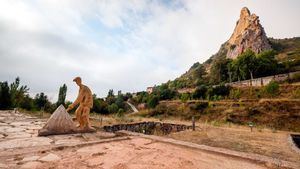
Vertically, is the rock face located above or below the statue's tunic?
above

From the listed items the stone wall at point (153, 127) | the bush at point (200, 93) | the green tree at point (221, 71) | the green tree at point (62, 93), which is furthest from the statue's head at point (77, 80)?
the green tree at point (221, 71)

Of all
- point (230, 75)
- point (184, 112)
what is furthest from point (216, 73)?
point (184, 112)

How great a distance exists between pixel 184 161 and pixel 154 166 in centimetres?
53

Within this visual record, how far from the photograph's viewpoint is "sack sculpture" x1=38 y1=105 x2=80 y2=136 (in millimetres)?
4270

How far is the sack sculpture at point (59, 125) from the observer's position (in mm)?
4270

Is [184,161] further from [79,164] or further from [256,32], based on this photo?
[256,32]

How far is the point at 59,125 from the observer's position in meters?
4.42

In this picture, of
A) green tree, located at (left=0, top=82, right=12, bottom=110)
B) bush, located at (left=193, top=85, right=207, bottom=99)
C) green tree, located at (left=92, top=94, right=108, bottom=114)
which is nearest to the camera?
green tree, located at (left=0, top=82, right=12, bottom=110)

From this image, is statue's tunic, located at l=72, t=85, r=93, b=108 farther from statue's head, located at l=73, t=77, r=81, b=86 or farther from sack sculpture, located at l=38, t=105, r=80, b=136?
sack sculpture, located at l=38, t=105, r=80, b=136

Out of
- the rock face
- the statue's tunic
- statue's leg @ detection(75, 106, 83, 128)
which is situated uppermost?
the rock face

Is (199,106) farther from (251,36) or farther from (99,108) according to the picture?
(251,36)

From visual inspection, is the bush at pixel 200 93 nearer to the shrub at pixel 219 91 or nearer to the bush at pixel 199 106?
the shrub at pixel 219 91

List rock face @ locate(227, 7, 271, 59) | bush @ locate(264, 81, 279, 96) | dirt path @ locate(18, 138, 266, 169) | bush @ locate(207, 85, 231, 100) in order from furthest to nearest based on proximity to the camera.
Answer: rock face @ locate(227, 7, 271, 59) < bush @ locate(207, 85, 231, 100) < bush @ locate(264, 81, 279, 96) < dirt path @ locate(18, 138, 266, 169)

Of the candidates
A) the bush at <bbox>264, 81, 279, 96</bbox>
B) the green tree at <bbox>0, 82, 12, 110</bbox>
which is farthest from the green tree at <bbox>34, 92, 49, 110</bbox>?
the bush at <bbox>264, 81, 279, 96</bbox>
